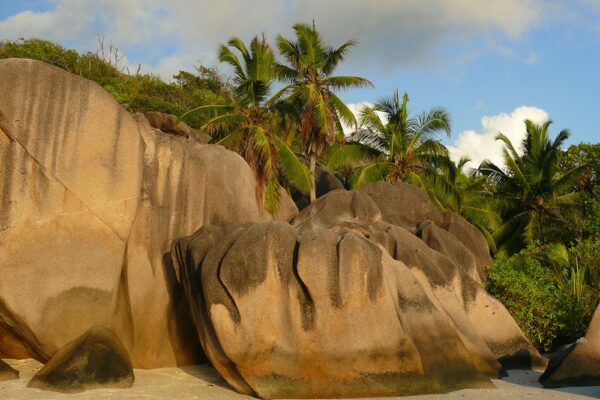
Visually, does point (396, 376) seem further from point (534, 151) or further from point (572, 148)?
point (572, 148)

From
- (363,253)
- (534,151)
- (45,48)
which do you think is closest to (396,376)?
(363,253)

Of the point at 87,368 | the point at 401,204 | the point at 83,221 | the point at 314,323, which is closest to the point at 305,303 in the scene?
the point at 314,323

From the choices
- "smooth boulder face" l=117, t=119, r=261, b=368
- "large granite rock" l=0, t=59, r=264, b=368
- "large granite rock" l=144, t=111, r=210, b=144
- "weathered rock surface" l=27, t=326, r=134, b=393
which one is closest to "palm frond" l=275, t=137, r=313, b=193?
"large granite rock" l=144, t=111, r=210, b=144

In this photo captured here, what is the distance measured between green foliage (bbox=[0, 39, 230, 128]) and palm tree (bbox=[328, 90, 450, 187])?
8453mm

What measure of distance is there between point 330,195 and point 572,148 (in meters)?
16.6

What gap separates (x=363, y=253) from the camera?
33.3ft

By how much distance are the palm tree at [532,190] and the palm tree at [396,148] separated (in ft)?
9.95

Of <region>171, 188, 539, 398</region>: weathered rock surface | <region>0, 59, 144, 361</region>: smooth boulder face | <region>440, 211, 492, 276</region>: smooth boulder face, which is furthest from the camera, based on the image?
<region>440, 211, 492, 276</region>: smooth boulder face

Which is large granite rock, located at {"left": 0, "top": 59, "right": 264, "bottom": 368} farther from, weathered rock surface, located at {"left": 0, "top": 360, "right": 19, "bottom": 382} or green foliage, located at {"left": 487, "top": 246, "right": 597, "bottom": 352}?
green foliage, located at {"left": 487, "top": 246, "right": 597, "bottom": 352}

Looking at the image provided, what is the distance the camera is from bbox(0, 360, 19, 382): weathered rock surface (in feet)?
34.7

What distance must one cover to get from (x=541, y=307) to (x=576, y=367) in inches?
194

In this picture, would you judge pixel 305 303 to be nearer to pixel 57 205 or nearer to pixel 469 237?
pixel 57 205

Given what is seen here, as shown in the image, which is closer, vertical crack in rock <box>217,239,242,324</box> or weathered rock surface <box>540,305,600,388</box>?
vertical crack in rock <box>217,239,242,324</box>

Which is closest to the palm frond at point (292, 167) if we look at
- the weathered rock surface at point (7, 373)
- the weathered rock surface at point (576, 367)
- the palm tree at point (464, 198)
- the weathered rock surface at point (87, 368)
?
the palm tree at point (464, 198)
